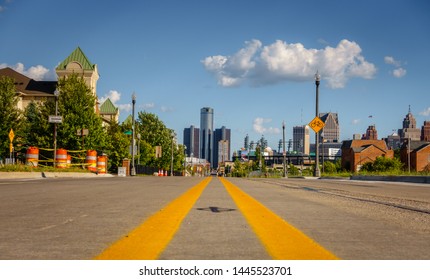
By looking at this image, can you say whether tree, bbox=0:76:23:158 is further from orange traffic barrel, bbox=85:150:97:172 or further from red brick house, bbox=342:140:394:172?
red brick house, bbox=342:140:394:172

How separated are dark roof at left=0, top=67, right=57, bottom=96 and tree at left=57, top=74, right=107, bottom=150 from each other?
26.2 m

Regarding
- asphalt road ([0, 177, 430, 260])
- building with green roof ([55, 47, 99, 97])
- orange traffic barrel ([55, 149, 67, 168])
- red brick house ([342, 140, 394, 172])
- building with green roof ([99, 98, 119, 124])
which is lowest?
asphalt road ([0, 177, 430, 260])

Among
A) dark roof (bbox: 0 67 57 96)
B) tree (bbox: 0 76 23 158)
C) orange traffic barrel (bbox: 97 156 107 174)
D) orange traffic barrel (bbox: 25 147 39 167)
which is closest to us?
orange traffic barrel (bbox: 25 147 39 167)

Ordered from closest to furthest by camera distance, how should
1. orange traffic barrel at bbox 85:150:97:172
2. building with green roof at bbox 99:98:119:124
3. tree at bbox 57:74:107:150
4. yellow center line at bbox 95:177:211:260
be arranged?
yellow center line at bbox 95:177:211:260 < orange traffic barrel at bbox 85:150:97:172 < tree at bbox 57:74:107:150 < building with green roof at bbox 99:98:119:124

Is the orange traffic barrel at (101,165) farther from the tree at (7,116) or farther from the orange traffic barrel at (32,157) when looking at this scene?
the tree at (7,116)

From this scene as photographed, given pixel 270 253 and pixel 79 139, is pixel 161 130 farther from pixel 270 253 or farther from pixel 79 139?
pixel 270 253

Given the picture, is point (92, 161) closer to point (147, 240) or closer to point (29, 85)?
point (147, 240)

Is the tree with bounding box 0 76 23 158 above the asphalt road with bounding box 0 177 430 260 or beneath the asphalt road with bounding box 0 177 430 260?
above

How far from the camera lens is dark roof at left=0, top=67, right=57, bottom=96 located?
270 ft

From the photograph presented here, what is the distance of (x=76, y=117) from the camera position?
5597cm

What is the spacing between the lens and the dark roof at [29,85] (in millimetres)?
82312

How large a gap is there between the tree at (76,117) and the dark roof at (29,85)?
26199 millimetres

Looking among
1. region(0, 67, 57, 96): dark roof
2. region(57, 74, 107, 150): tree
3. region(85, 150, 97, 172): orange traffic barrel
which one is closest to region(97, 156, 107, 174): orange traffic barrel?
region(85, 150, 97, 172): orange traffic barrel

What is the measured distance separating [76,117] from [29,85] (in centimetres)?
3373
